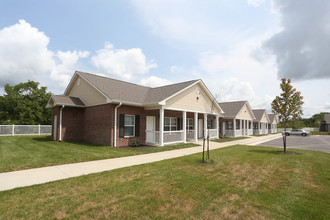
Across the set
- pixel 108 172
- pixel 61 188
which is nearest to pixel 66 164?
pixel 108 172

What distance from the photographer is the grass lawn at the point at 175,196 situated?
3.55 metres

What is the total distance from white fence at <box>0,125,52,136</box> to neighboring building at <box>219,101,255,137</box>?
24349mm

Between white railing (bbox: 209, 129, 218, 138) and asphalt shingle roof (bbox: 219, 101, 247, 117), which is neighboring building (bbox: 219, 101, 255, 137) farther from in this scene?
white railing (bbox: 209, 129, 218, 138)

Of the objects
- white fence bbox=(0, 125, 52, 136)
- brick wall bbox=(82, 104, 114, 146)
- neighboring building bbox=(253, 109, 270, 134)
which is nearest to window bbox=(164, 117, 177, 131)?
brick wall bbox=(82, 104, 114, 146)

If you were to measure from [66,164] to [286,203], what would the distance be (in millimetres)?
7876

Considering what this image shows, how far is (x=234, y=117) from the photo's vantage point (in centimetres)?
2491

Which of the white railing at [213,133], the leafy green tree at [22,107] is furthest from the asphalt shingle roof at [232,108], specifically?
the leafy green tree at [22,107]

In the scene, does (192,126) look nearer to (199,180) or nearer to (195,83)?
(195,83)

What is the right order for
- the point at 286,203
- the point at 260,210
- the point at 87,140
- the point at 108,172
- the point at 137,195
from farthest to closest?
the point at 87,140, the point at 108,172, the point at 137,195, the point at 286,203, the point at 260,210

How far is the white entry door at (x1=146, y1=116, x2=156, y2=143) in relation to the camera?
46.9ft

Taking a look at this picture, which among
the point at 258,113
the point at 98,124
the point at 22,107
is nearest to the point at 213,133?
the point at 98,124

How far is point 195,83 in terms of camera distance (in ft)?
54.8

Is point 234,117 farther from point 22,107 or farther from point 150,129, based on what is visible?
point 22,107

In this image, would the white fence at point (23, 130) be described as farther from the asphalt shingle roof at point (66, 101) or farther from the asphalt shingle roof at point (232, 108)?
the asphalt shingle roof at point (232, 108)
